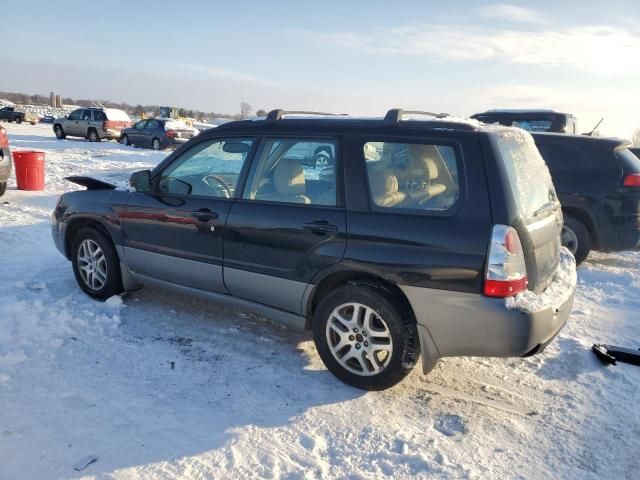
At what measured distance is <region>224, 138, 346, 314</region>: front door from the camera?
354cm

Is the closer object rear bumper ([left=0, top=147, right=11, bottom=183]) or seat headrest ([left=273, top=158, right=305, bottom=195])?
seat headrest ([left=273, top=158, right=305, bottom=195])

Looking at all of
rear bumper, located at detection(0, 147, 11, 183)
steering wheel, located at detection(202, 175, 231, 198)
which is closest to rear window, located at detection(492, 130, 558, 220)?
steering wheel, located at detection(202, 175, 231, 198)

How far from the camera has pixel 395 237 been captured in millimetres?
3268

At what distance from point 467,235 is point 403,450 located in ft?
4.11

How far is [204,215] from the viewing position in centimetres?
407

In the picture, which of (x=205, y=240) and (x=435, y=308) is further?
(x=205, y=240)

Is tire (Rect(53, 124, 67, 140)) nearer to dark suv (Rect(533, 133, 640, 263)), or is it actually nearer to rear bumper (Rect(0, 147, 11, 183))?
rear bumper (Rect(0, 147, 11, 183))

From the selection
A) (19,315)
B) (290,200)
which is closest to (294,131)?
(290,200)

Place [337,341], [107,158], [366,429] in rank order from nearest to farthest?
1. [366,429]
2. [337,341]
3. [107,158]

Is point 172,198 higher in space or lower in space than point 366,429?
higher

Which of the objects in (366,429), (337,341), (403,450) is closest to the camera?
(403,450)

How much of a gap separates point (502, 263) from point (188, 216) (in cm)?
241

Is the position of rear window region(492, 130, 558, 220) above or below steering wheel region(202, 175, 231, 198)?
above

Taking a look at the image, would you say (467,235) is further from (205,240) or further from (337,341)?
(205,240)
